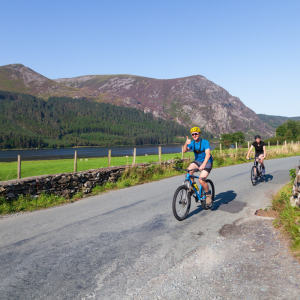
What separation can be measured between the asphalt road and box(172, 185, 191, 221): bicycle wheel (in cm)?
21

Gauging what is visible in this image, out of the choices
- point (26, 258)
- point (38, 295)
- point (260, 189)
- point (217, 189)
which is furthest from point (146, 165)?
point (38, 295)

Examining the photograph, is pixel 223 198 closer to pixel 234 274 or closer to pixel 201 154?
pixel 201 154

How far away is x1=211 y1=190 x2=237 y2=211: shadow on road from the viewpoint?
24.9ft

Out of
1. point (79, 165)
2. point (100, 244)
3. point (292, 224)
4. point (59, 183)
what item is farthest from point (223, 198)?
point (79, 165)

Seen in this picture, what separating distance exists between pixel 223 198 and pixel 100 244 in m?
5.17

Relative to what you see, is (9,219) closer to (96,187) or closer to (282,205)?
(96,187)

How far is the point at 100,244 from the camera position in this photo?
466cm

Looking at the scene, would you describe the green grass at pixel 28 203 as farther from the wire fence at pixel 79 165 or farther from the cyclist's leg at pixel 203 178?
the cyclist's leg at pixel 203 178

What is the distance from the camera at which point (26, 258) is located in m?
4.16

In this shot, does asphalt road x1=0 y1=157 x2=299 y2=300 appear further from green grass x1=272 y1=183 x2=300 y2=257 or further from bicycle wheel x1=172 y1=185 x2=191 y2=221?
green grass x1=272 y1=183 x2=300 y2=257

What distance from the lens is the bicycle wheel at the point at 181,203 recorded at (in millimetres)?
5825

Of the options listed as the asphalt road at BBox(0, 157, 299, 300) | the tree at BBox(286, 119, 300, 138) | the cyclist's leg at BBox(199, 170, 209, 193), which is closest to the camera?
the asphalt road at BBox(0, 157, 299, 300)

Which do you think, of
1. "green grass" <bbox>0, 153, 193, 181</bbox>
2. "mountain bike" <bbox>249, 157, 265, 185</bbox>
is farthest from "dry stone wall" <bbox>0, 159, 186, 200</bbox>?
"mountain bike" <bbox>249, 157, 265, 185</bbox>

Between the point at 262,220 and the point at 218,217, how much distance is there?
3.38 feet
